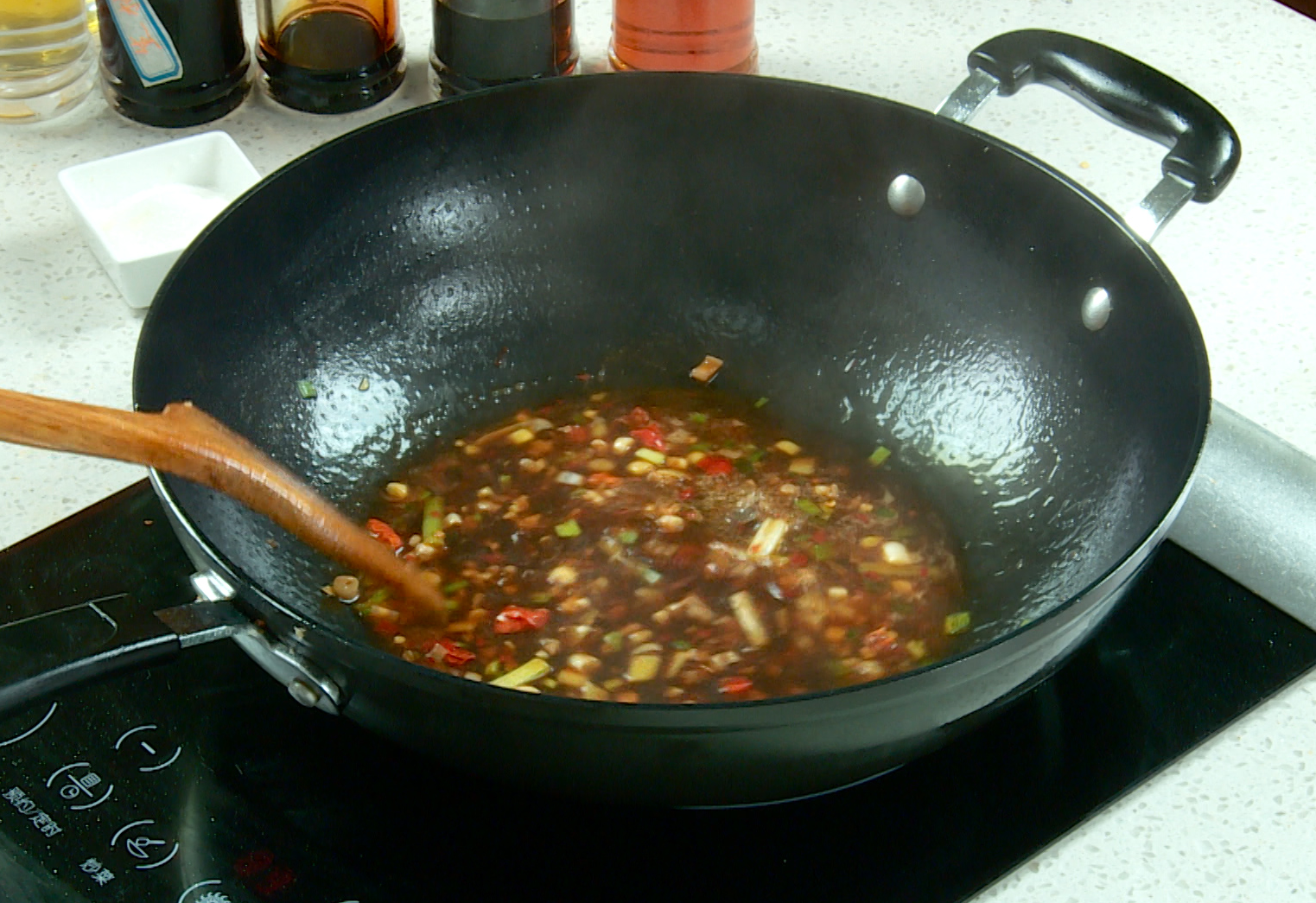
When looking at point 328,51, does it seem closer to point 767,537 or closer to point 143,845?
point 767,537

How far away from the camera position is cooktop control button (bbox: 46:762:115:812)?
835 millimetres

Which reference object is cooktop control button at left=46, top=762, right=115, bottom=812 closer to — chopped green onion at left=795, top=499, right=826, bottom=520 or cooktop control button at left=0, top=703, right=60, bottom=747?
cooktop control button at left=0, top=703, right=60, bottom=747

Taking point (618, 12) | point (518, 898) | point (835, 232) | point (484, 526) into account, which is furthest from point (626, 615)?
point (618, 12)

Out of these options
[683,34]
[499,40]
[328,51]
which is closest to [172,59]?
[328,51]

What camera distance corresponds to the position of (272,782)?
86cm

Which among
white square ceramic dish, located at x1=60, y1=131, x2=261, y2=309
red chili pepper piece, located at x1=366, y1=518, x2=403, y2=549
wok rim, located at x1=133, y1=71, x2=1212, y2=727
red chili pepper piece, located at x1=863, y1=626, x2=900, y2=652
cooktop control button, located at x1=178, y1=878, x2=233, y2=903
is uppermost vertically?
wok rim, located at x1=133, y1=71, x2=1212, y2=727

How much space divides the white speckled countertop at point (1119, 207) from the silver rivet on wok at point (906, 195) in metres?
0.28

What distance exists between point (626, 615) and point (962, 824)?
0.93 feet

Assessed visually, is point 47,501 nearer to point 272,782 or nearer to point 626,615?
point 272,782

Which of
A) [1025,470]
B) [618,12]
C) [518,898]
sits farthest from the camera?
[618,12]

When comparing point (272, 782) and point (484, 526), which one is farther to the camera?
point (484, 526)

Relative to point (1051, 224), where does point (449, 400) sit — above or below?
below

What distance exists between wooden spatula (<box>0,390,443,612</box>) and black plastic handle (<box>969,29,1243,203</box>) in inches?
24.9

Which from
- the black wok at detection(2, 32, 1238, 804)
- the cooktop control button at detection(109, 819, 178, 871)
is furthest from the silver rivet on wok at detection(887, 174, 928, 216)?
the cooktop control button at detection(109, 819, 178, 871)
